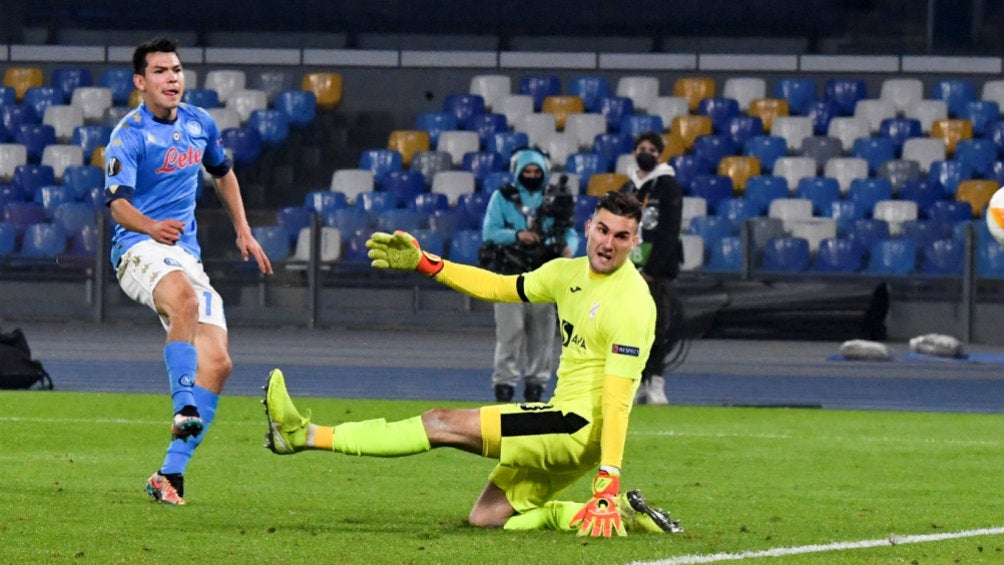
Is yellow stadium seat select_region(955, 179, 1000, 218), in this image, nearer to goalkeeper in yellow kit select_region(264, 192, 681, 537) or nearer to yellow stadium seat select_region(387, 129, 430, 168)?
yellow stadium seat select_region(387, 129, 430, 168)

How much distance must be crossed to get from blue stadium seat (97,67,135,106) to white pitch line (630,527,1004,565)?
68.2 ft

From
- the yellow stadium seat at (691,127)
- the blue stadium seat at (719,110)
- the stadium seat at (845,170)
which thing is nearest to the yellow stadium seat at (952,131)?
the stadium seat at (845,170)

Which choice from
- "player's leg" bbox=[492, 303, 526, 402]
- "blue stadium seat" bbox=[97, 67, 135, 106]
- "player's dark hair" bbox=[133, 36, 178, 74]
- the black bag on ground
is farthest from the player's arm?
"blue stadium seat" bbox=[97, 67, 135, 106]

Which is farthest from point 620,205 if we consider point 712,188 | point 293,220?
point 712,188

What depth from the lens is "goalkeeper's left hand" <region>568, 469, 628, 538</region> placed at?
261 inches

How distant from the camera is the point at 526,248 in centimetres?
1306

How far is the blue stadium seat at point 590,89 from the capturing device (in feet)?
83.4

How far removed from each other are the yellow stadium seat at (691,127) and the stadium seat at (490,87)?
2674 mm

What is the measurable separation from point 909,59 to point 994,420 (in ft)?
46.1

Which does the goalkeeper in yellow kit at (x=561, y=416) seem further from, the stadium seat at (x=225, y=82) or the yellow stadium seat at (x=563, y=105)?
the stadium seat at (x=225, y=82)

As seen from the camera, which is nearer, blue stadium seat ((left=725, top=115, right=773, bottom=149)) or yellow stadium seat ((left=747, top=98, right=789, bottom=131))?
blue stadium seat ((left=725, top=115, right=773, bottom=149))

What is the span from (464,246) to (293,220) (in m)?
2.09

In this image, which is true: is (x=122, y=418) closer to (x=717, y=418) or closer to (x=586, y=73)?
(x=717, y=418)

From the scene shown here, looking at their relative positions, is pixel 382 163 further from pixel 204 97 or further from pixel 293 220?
pixel 293 220
